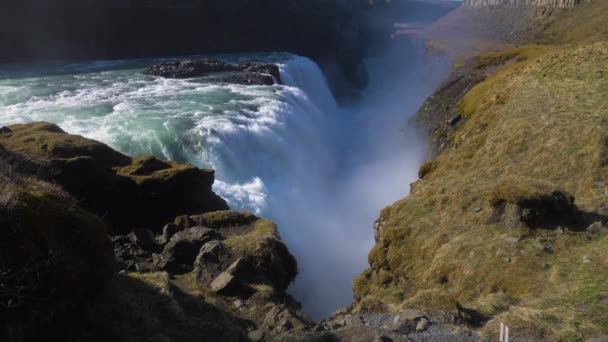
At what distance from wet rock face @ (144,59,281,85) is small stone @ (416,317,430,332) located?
37.4m

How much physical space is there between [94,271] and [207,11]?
268 feet

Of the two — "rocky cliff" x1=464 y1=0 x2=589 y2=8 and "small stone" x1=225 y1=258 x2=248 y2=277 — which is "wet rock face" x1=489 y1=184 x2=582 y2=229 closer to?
"small stone" x1=225 y1=258 x2=248 y2=277

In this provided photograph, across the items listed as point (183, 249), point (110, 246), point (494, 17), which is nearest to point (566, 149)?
point (183, 249)

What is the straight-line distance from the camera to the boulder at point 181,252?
12867mm

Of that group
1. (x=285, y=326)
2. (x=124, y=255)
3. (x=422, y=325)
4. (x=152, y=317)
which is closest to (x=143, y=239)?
(x=124, y=255)

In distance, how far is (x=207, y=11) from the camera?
82000 mm

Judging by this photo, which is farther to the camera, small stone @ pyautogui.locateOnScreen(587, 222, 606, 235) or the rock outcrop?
the rock outcrop

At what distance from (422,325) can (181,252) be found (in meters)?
7.38

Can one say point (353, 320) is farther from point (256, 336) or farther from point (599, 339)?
point (599, 339)

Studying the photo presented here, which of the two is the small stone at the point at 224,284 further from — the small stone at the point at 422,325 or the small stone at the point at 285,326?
the small stone at the point at 422,325

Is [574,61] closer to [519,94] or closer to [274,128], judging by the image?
[519,94]

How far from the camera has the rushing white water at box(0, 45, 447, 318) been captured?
23.8 m

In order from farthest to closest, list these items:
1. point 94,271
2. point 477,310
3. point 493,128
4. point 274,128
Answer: point 274,128 < point 493,128 < point 477,310 < point 94,271

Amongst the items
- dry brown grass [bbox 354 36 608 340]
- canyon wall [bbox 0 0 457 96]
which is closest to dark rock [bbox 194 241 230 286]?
dry brown grass [bbox 354 36 608 340]
